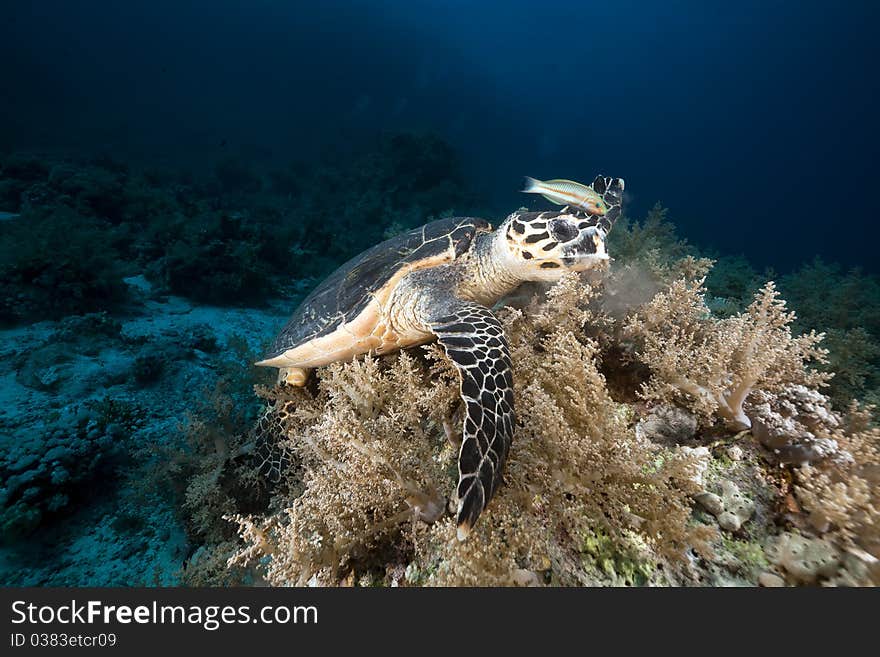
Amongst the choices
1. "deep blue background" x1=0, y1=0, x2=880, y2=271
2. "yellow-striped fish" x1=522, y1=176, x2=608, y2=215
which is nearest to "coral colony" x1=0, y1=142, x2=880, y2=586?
"yellow-striped fish" x1=522, y1=176, x2=608, y2=215

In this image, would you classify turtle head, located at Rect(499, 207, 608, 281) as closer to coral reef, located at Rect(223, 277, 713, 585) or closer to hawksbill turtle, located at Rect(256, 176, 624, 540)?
hawksbill turtle, located at Rect(256, 176, 624, 540)

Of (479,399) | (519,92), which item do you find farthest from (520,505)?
(519,92)

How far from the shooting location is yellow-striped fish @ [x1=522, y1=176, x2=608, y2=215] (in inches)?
82.4

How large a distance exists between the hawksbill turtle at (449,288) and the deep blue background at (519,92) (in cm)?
1877

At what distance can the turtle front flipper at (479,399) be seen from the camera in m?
1.19

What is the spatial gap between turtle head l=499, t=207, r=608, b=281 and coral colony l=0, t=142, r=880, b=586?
0.56ft

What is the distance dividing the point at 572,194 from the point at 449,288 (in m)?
0.94

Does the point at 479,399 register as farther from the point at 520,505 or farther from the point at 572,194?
the point at 572,194

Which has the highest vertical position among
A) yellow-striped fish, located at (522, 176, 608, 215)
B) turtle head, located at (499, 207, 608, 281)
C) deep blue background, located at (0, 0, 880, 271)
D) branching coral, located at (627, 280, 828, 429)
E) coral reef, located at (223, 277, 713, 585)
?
deep blue background, located at (0, 0, 880, 271)

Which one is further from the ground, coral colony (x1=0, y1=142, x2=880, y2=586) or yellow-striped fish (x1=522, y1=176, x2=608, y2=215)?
yellow-striped fish (x1=522, y1=176, x2=608, y2=215)

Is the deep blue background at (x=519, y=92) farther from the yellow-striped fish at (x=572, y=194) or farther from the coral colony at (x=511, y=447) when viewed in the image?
the yellow-striped fish at (x=572, y=194)

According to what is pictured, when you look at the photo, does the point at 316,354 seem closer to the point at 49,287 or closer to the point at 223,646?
the point at 223,646

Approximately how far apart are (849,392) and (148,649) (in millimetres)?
3424

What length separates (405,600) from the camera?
111cm
